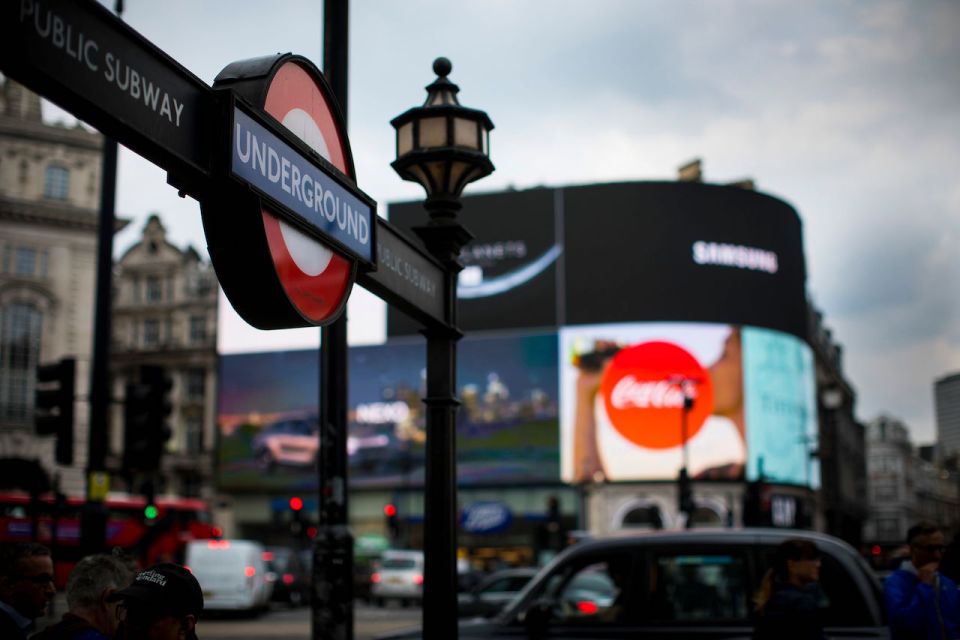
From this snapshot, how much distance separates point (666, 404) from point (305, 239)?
56924 millimetres

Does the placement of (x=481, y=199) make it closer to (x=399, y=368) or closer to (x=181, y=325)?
(x=399, y=368)

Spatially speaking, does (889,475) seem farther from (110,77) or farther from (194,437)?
(110,77)

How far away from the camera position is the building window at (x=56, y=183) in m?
59.6

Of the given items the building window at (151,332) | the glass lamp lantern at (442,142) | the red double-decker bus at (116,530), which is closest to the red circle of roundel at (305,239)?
the glass lamp lantern at (442,142)

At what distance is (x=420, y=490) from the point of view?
6869 cm

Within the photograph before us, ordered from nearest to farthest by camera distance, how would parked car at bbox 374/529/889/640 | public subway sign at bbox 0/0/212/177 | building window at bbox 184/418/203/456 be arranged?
1. public subway sign at bbox 0/0/212/177
2. parked car at bbox 374/529/889/640
3. building window at bbox 184/418/203/456

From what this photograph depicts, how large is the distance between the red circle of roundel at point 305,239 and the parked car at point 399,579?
29.9m

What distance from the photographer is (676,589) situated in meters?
8.12

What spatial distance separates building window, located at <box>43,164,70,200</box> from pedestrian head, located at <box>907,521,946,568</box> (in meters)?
59.0

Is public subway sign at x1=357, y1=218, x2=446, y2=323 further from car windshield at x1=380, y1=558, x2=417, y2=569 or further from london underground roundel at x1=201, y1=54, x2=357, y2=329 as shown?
car windshield at x1=380, y1=558, x2=417, y2=569

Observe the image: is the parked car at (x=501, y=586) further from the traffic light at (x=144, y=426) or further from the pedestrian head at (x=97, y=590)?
the pedestrian head at (x=97, y=590)

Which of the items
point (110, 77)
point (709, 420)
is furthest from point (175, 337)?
point (110, 77)

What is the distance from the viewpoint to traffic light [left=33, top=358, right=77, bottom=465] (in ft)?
48.2

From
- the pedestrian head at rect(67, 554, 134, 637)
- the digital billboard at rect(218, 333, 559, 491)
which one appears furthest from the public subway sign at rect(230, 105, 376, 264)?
the digital billboard at rect(218, 333, 559, 491)
